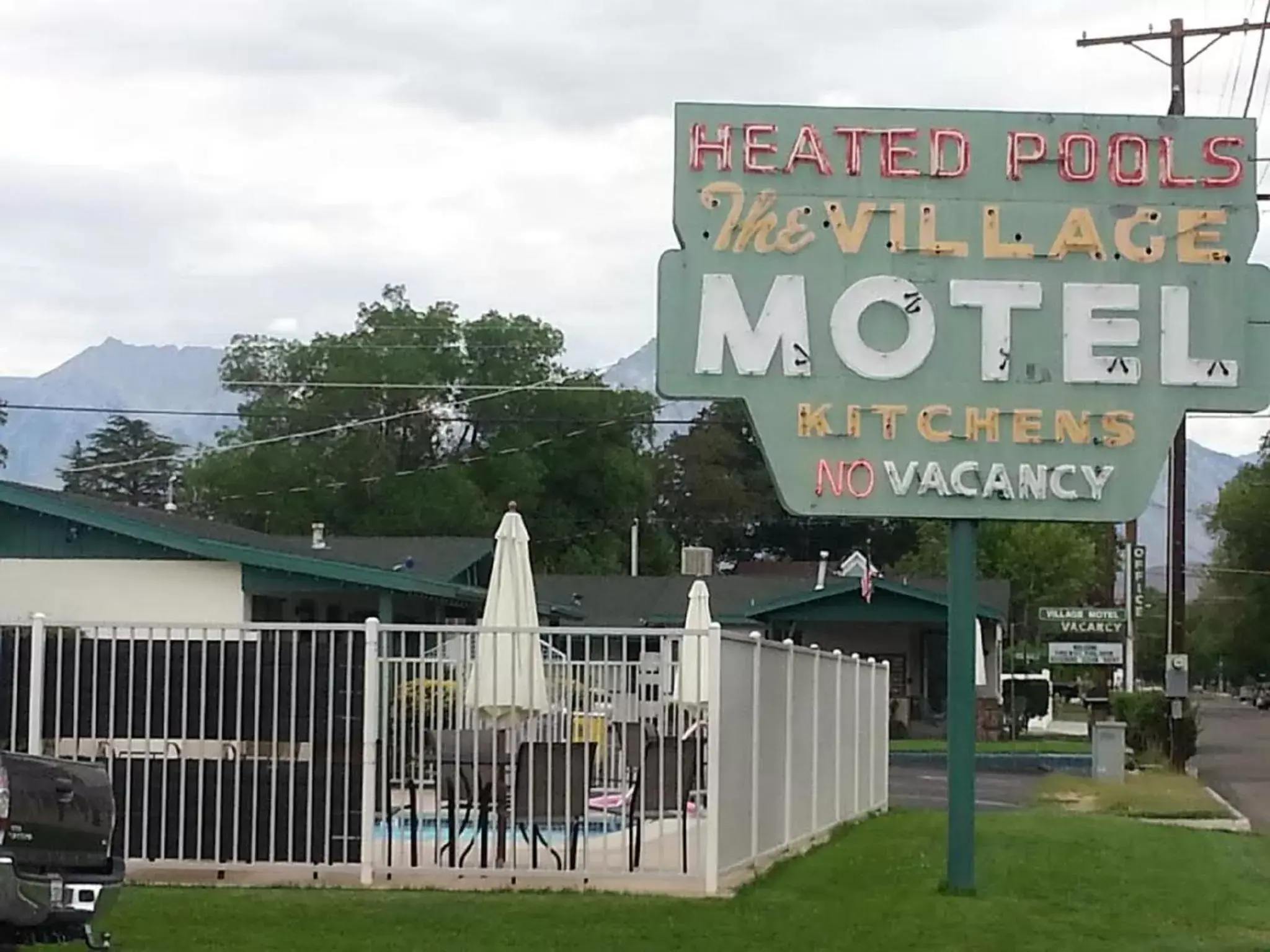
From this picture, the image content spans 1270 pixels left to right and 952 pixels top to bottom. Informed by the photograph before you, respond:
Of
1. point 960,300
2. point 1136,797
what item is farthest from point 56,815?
point 1136,797

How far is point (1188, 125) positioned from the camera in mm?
13148

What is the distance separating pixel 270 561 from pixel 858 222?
42.7 ft

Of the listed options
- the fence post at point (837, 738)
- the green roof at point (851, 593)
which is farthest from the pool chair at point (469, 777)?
the green roof at point (851, 593)

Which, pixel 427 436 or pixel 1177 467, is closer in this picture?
pixel 1177 467

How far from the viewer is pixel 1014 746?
41.4 m

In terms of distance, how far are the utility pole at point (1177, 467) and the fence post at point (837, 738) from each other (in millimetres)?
14308

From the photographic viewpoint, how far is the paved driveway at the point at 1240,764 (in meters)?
28.4

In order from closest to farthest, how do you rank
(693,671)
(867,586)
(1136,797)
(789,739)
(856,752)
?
1. (693,671)
2. (789,739)
3. (856,752)
4. (1136,797)
5. (867,586)

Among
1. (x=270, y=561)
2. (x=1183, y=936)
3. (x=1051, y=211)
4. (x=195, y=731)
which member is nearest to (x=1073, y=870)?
(x=1183, y=936)

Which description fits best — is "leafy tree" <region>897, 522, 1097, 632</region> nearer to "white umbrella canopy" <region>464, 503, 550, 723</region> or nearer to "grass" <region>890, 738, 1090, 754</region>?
"grass" <region>890, 738, 1090, 754</region>

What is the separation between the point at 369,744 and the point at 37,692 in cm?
223

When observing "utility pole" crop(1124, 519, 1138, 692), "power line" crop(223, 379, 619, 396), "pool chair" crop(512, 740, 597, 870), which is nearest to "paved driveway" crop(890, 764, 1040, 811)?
"utility pole" crop(1124, 519, 1138, 692)

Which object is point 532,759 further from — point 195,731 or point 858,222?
point 858,222

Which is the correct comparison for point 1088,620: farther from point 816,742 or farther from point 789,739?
point 789,739
